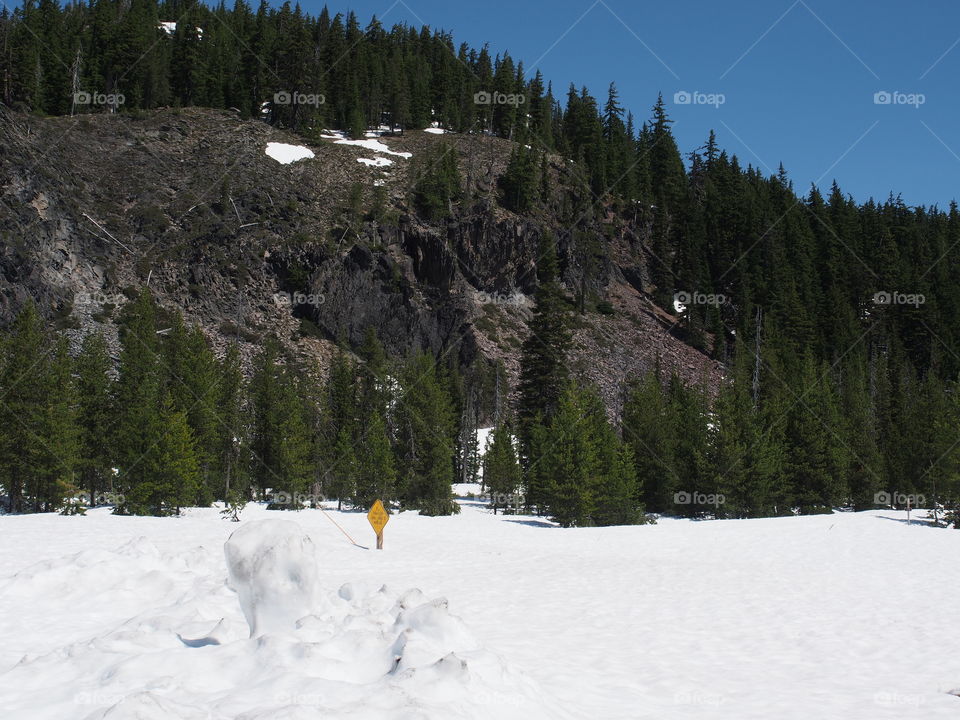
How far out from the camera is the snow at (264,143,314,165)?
84.1 metres

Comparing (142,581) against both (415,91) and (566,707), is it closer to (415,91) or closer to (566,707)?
(566,707)

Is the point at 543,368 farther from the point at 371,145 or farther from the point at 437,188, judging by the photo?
the point at 371,145

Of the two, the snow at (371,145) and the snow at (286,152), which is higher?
the snow at (371,145)

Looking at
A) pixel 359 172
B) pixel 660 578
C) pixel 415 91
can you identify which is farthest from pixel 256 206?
pixel 660 578

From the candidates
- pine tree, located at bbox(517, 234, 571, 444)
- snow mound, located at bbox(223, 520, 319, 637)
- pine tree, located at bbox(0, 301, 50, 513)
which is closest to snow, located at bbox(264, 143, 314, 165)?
pine tree, located at bbox(517, 234, 571, 444)

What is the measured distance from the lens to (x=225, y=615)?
34.6ft

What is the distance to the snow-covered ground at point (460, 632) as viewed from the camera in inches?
265

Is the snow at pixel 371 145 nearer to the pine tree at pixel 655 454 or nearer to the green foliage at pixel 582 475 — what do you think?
the pine tree at pixel 655 454

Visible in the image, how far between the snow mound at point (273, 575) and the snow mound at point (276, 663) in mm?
13

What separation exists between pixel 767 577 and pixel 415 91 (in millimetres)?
97745

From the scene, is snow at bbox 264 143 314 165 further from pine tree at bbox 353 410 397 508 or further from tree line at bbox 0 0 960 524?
pine tree at bbox 353 410 397 508

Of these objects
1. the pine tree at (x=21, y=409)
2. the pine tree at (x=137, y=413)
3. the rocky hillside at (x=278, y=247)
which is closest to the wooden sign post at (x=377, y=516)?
the pine tree at (x=137, y=413)

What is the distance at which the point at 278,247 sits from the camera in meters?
73.0

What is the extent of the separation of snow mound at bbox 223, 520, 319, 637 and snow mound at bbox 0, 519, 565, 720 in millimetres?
13
